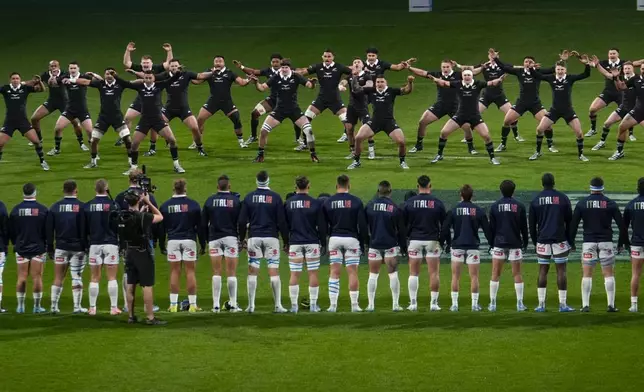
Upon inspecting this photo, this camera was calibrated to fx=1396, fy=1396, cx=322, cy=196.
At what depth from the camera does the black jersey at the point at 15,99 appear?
32.9 metres

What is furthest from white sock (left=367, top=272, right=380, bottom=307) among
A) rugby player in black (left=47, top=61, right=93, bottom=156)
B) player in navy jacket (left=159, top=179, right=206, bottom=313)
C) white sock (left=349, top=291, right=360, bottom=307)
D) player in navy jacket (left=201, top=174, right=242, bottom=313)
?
rugby player in black (left=47, top=61, right=93, bottom=156)

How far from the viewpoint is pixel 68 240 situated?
23422mm

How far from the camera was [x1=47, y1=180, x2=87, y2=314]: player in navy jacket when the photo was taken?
2339 cm

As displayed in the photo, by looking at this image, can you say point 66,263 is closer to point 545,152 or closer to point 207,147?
point 207,147

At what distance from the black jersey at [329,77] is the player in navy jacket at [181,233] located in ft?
38.2

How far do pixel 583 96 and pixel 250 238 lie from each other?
2016cm

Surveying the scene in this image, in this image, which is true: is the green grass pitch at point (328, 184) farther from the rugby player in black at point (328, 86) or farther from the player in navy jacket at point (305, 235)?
the rugby player in black at point (328, 86)

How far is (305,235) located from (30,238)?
466 cm

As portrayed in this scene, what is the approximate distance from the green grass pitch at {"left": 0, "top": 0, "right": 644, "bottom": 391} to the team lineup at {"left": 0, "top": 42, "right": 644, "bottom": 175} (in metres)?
0.66

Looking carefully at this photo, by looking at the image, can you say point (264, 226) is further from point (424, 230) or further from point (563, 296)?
point (563, 296)

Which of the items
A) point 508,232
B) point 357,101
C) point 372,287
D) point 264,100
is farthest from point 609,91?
point 372,287

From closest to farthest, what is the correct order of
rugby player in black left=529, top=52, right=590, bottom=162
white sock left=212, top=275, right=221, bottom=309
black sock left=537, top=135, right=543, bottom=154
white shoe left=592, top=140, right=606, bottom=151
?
white sock left=212, top=275, right=221, bottom=309, rugby player in black left=529, top=52, right=590, bottom=162, black sock left=537, top=135, right=543, bottom=154, white shoe left=592, top=140, right=606, bottom=151

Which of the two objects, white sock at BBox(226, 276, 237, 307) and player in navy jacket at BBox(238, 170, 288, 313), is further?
white sock at BBox(226, 276, 237, 307)

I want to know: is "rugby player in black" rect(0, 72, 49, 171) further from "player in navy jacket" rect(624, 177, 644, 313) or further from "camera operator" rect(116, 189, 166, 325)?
"player in navy jacket" rect(624, 177, 644, 313)
